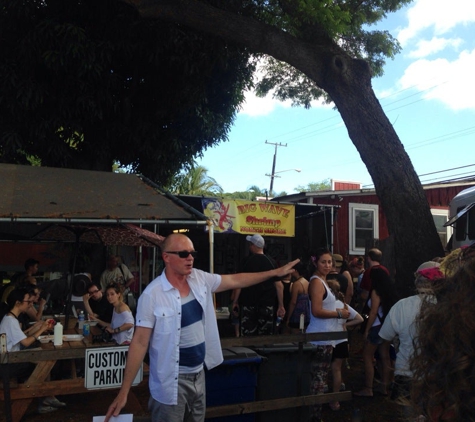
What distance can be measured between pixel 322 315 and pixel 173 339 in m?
2.64

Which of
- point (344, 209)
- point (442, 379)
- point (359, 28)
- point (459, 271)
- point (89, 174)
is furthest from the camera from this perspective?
point (344, 209)

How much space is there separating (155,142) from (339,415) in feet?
32.1

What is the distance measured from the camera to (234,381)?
15.6ft

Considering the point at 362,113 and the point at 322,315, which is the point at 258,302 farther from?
the point at 362,113

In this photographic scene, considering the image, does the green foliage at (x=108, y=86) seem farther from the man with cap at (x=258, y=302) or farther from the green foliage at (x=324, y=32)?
the man with cap at (x=258, y=302)

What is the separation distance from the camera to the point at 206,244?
53.0 feet

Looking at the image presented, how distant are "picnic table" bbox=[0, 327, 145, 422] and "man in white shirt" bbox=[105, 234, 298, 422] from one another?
1.02 meters

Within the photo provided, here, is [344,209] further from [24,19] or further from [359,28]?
[24,19]

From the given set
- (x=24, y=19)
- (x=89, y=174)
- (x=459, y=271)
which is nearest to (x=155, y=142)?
(x=24, y=19)

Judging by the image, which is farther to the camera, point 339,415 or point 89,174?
point 89,174

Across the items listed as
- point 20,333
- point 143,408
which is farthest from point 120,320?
point 20,333

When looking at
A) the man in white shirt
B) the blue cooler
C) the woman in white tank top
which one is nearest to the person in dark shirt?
the woman in white tank top

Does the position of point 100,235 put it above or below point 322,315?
above

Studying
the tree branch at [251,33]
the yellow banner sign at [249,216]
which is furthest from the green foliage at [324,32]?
the yellow banner sign at [249,216]
